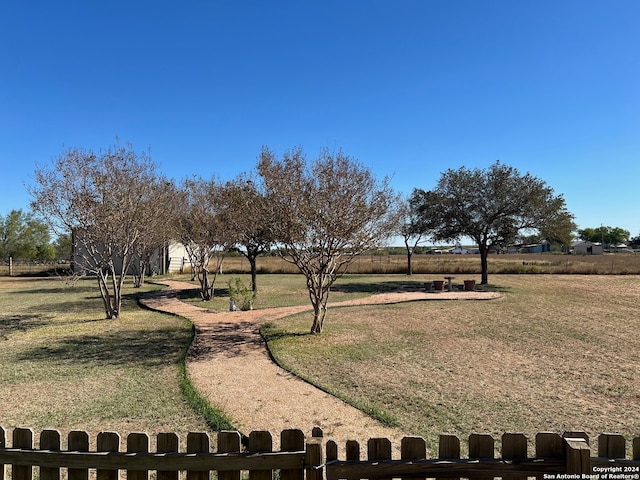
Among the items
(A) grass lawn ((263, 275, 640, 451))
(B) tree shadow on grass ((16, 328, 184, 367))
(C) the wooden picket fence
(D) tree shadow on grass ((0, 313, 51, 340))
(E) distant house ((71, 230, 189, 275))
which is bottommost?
(A) grass lawn ((263, 275, 640, 451))

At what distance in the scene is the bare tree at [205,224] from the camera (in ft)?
57.5

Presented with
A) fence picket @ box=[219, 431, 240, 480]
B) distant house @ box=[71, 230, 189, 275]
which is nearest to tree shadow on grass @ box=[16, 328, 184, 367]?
fence picket @ box=[219, 431, 240, 480]

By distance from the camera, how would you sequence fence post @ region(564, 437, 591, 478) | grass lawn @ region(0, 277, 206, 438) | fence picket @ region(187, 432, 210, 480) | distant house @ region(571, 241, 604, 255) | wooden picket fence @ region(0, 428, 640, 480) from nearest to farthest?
1. fence post @ region(564, 437, 591, 478)
2. wooden picket fence @ region(0, 428, 640, 480)
3. fence picket @ region(187, 432, 210, 480)
4. grass lawn @ region(0, 277, 206, 438)
5. distant house @ region(571, 241, 604, 255)

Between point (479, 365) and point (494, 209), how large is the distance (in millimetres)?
17314

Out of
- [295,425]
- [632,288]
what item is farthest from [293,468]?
[632,288]

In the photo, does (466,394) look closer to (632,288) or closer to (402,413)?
(402,413)

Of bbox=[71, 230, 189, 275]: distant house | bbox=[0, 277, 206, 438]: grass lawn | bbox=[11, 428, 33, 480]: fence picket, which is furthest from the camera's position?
bbox=[71, 230, 189, 275]: distant house

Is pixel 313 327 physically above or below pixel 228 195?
below

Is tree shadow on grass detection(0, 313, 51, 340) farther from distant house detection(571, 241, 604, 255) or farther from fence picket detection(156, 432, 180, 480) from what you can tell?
distant house detection(571, 241, 604, 255)

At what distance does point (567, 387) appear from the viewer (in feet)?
19.3

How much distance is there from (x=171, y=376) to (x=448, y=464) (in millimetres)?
5482

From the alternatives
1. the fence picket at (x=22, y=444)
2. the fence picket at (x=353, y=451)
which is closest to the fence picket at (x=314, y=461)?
the fence picket at (x=353, y=451)

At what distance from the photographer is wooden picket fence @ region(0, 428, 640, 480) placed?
2195 millimetres

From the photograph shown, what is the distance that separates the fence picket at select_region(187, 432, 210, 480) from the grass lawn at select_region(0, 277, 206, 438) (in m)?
2.35
